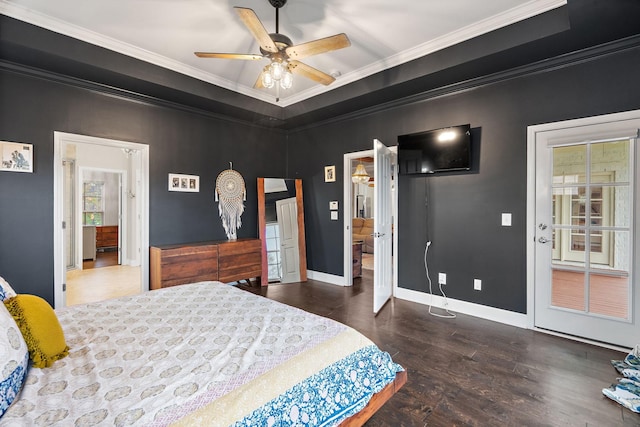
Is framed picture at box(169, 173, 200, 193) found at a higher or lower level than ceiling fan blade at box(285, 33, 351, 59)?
lower

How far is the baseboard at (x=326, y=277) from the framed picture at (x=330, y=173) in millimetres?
1584

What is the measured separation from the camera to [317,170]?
510 centimetres

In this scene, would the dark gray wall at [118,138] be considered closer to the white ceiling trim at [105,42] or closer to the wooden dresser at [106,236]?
the white ceiling trim at [105,42]

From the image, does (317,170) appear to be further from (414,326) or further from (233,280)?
(414,326)

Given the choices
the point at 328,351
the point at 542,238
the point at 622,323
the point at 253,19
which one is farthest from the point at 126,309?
the point at 622,323

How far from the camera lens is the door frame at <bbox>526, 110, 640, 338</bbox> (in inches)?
100

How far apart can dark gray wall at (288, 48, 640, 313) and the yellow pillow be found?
11.6ft

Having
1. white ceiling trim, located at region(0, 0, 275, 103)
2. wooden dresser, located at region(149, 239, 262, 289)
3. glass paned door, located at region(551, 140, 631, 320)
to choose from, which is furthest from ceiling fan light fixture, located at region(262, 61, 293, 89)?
glass paned door, located at region(551, 140, 631, 320)

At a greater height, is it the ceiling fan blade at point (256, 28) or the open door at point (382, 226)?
the ceiling fan blade at point (256, 28)

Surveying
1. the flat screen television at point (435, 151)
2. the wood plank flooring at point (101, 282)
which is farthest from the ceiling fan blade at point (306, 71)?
the wood plank flooring at point (101, 282)

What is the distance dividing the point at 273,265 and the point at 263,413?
12.7ft

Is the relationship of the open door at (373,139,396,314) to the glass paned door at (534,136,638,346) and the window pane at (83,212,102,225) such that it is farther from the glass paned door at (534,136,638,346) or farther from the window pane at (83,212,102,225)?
the window pane at (83,212,102,225)

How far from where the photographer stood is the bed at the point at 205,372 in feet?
3.21

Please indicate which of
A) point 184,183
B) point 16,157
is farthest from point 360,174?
point 16,157
